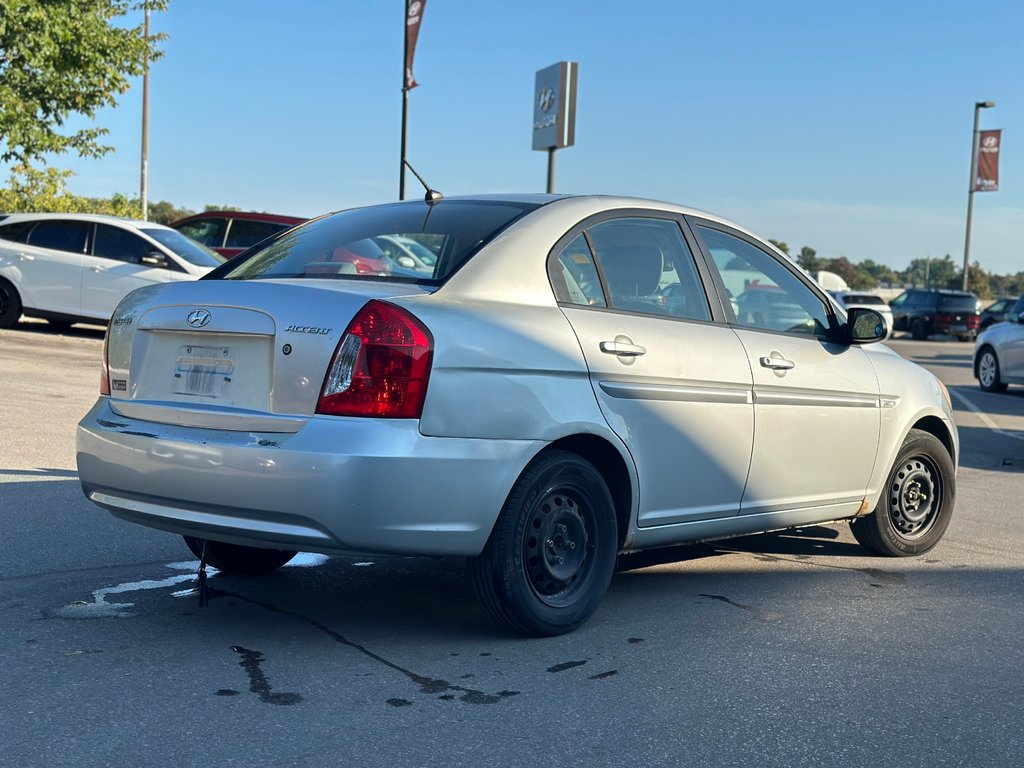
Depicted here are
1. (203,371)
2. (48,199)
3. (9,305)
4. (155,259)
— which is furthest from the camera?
(48,199)

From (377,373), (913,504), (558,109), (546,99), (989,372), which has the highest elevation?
(546,99)

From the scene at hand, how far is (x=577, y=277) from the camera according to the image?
16.3 feet

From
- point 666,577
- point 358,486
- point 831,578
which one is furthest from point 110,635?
point 831,578

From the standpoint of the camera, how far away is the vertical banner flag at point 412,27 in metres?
21.1

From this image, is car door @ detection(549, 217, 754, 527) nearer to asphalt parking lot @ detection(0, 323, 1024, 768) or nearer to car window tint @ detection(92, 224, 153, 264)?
asphalt parking lot @ detection(0, 323, 1024, 768)

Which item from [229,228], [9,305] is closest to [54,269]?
[9,305]

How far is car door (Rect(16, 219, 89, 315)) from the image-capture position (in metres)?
17.2

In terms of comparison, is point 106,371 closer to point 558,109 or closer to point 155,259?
point 155,259

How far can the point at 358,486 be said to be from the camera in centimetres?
411

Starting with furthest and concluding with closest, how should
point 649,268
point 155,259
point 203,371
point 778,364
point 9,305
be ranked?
point 9,305, point 155,259, point 778,364, point 649,268, point 203,371

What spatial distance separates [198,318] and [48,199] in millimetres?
37847

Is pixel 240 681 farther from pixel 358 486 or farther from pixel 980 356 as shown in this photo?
pixel 980 356

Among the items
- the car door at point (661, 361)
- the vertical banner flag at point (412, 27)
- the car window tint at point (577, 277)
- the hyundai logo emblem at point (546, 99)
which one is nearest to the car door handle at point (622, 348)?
the car door at point (661, 361)

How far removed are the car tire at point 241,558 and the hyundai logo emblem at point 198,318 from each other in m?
1.20
